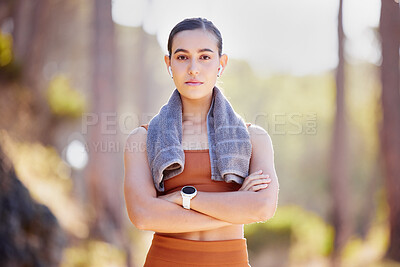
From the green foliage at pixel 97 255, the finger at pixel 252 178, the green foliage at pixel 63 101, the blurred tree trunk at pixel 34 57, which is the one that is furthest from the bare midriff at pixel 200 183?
the green foliage at pixel 63 101

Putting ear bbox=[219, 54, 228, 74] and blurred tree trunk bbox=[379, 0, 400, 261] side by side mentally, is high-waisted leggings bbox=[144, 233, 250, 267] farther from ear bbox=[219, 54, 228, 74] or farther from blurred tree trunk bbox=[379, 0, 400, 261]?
blurred tree trunk bbox=[379, 0, 400, 261]

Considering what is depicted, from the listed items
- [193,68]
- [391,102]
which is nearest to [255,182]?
[193,68]

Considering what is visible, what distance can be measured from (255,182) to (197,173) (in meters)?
0.26

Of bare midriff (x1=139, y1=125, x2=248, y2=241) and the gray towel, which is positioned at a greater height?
the gray towel

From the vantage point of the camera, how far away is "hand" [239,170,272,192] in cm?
226

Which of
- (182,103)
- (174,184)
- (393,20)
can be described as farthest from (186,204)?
(393,20)

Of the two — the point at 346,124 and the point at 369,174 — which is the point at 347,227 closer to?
the point at 346,124

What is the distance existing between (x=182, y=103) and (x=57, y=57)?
23.7 meters

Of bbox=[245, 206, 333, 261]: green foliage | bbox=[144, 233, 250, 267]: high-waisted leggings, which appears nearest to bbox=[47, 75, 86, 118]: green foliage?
bbox=[245, 206, 333, 261]: green foliage

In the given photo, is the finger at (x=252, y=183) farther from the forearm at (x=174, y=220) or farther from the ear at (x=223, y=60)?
the ear at (x=223, y=60)

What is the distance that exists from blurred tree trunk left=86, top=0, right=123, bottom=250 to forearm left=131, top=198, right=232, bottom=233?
835cm

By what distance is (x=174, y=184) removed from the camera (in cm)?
231

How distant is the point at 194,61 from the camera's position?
2.30 meters

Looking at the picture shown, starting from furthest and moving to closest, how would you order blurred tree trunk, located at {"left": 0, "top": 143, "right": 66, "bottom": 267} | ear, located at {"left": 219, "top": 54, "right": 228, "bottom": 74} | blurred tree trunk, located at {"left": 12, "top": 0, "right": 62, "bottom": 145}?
blurred tree trunk, located at {"left": 12, "top": 0, "right": 62, "bottom": 145} < blurred tree trunk, located at {"left": 0, "top": 143, "right": 66, "bottom": 267} < ear, located at {"left": 219, "top": 54, "right": 228, "bottom": 74}
